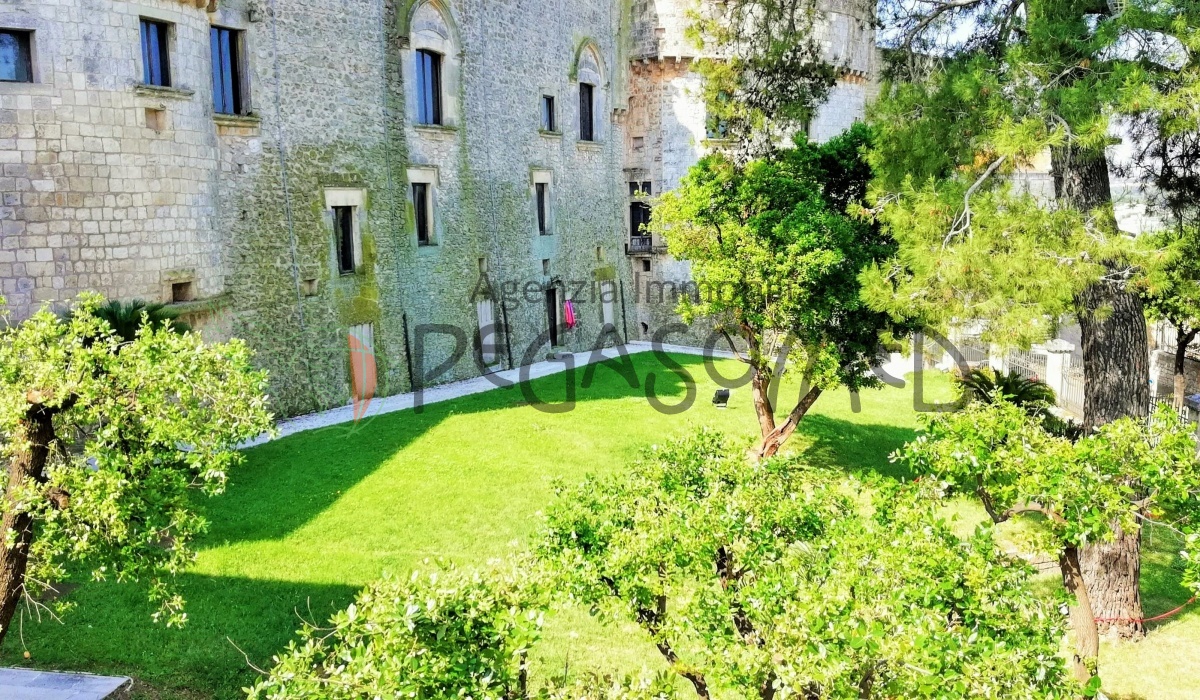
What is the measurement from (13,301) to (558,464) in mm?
7654

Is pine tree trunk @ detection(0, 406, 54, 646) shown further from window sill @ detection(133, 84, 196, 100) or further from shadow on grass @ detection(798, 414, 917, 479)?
shadow on grass @ detection(798, 414, 917, 479)

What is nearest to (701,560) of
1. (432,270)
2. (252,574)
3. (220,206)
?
(252,574)

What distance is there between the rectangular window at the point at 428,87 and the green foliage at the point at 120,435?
13.7 metres

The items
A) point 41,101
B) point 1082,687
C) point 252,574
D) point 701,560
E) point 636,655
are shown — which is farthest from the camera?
point 41,101

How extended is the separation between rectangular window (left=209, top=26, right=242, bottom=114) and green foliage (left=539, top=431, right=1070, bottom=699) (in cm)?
1132

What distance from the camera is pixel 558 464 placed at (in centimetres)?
1380

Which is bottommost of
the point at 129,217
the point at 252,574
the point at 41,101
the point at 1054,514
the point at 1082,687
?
the point at 252,574

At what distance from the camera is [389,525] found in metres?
11.0

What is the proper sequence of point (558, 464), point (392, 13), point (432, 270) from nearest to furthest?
point (558, 464), point (392, 13), point (432, 270)

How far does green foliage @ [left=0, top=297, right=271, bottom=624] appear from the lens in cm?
549

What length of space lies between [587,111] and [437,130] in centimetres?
641

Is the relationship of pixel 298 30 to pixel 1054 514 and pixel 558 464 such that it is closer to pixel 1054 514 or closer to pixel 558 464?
pixel 558 464

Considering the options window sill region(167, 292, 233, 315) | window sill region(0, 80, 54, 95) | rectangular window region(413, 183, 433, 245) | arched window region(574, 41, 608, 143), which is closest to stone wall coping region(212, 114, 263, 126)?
window sill region(167, 292, 233, 315)

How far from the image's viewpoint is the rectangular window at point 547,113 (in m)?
22.4
